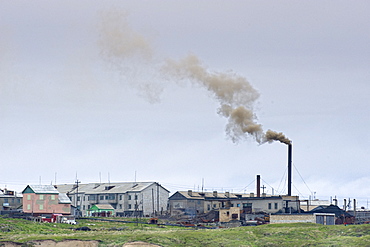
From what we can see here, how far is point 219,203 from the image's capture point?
475 ft

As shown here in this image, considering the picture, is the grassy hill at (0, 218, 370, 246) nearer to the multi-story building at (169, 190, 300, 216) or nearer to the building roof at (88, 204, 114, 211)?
the multi-story building at (169, 190, 300, 216)

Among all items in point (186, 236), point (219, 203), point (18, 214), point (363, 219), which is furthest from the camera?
point (219, 203)

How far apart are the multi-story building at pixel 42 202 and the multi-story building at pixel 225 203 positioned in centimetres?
3008

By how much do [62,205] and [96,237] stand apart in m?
43.5

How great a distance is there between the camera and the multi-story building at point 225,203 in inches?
4980

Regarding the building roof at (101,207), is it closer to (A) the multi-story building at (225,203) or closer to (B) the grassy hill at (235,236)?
(A) the multi-story building at (225,203)

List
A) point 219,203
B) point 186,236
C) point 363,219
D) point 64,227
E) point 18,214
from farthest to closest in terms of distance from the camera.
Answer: point 219,203
point 363,219
point 18,214
point 64,227
point 186,236

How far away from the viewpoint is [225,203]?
5522 inches

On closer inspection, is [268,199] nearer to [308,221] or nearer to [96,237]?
[308,221]

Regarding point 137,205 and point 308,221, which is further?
point 137,205

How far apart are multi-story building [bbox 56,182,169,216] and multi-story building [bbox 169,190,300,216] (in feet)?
15.8

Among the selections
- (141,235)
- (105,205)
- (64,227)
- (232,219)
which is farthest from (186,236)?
(105,205)

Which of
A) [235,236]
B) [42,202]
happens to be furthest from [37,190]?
[235,236]

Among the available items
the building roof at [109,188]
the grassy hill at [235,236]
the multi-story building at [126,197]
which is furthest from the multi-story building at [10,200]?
the grassy hill at [235,236]
